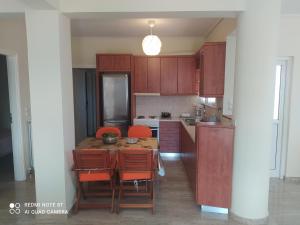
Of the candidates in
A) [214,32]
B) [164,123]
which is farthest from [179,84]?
[214,32]

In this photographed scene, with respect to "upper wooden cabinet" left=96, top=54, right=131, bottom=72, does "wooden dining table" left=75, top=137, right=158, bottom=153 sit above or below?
below

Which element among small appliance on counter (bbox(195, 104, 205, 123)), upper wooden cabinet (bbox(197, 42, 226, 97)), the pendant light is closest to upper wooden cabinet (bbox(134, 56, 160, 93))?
small appliance on counter (bbox(195, 104, 205, 123))

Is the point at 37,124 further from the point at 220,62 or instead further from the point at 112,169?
the point at 220,62

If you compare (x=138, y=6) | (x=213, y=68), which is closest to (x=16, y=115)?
(x=138, y=6)

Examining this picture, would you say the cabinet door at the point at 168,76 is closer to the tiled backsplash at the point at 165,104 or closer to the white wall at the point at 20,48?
the tiled backsplash at the point at 165,104

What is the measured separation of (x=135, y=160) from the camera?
9.42 feet

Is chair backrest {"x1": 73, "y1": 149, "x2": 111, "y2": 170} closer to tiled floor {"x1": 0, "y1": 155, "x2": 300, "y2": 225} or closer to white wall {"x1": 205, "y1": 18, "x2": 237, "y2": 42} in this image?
tiled floor {"x1": 0, "y1": 155, "x2": 300, "y2": 225}

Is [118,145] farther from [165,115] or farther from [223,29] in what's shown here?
[223,29]

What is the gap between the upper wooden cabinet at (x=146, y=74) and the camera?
Result: 17.9 feet

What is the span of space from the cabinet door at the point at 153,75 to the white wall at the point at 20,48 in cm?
261

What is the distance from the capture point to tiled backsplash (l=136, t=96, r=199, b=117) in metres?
5.92

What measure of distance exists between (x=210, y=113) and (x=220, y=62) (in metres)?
1.43

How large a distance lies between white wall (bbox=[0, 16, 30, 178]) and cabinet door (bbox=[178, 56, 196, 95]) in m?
3.25

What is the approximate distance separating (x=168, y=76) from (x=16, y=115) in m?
3.27
